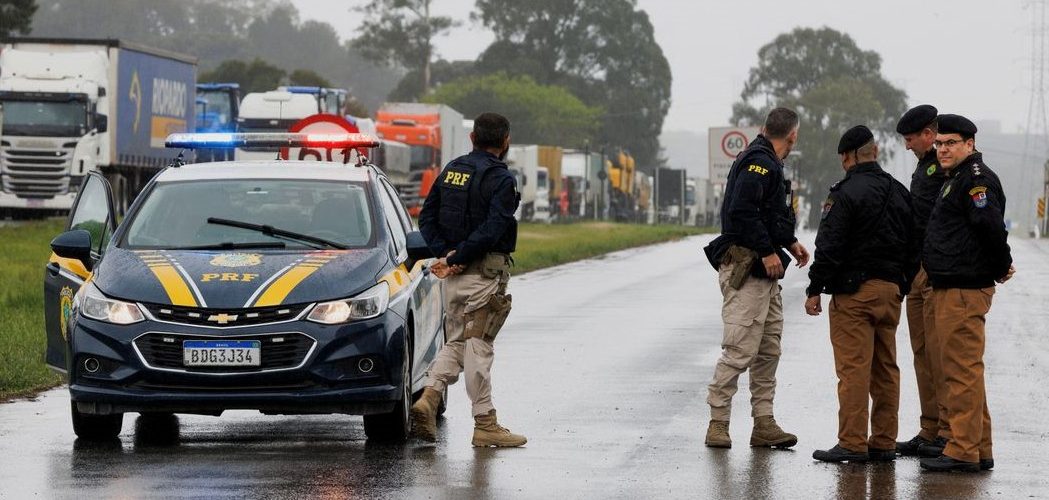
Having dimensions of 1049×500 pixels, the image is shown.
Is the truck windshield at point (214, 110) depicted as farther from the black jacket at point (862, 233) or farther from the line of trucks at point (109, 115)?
the black jacket at point (862, 233)

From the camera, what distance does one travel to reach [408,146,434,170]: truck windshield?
58125 millimetres

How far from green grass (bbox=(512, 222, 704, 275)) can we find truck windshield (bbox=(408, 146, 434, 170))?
332 centimetres

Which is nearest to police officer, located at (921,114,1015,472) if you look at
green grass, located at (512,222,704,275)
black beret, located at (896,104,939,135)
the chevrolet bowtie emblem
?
black beret, located at (896,104,939,135)

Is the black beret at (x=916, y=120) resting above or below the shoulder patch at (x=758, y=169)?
above

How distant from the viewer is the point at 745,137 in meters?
45.4

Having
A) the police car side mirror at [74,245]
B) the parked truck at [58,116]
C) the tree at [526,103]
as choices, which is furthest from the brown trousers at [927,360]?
the tree at [526,103]

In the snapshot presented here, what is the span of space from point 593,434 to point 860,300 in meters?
1.77

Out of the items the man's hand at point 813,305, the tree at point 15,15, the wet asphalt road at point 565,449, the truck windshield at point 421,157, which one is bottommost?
the wet asphalt road at point 565,449

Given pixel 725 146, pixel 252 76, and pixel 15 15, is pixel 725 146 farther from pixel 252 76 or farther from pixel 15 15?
pixel 252 76

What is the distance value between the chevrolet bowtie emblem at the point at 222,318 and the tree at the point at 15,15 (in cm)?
6799

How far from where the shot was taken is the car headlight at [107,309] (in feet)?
33.1

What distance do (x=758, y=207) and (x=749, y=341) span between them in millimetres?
688

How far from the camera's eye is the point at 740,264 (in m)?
10.4

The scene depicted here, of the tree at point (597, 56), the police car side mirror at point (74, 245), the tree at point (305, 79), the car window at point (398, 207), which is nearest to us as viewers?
the police car side mirror at point (74, 245)
